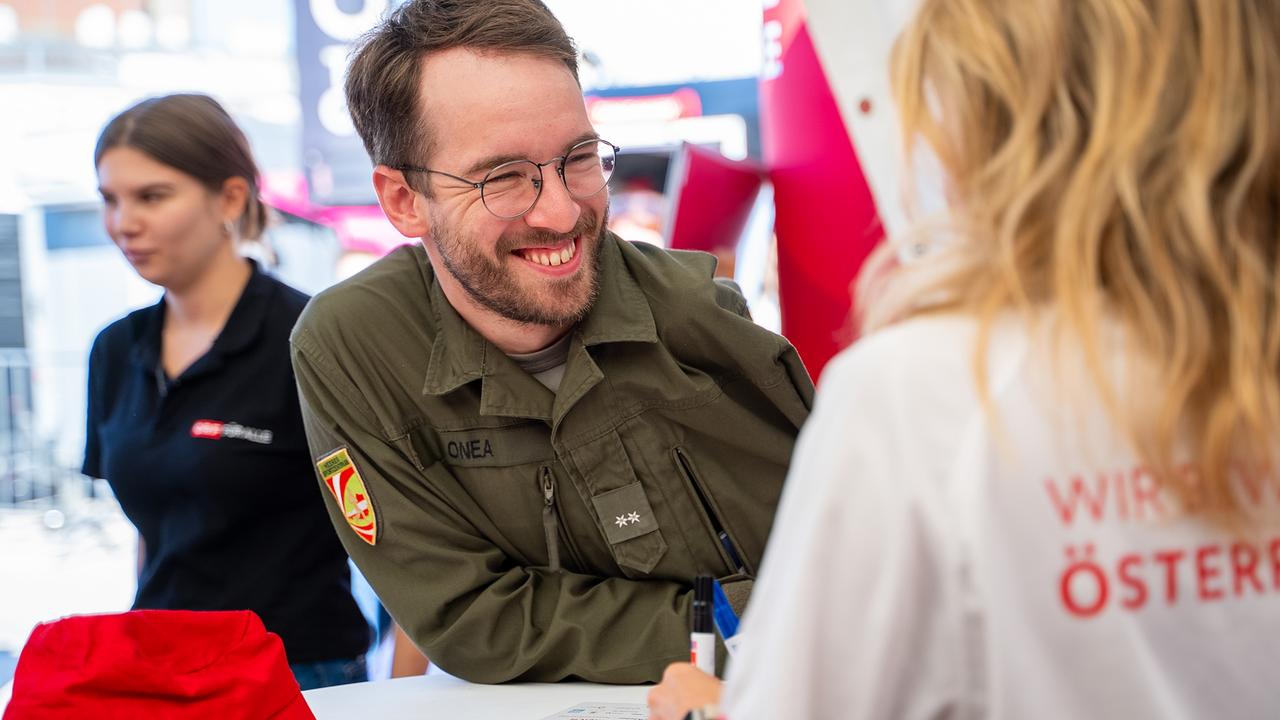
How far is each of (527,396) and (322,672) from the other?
0.74 m

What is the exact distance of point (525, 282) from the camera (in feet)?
5.27

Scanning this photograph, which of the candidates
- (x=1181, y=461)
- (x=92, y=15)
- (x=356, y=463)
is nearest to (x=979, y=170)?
(x=1181, y=461)

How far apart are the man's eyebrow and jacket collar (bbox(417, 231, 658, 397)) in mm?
164

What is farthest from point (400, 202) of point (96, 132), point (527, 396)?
point (96, 132)

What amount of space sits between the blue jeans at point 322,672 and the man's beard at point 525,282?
772mm

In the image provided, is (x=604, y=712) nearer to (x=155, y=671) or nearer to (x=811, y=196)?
(x=155, y=671)

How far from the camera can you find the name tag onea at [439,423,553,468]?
160 cm

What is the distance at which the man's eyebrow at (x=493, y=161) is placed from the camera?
1592 millimetres

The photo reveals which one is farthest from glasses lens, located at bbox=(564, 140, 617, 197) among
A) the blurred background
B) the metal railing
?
the metal railing

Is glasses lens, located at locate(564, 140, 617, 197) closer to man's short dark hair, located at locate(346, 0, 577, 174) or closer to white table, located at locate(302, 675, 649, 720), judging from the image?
man's short dark hair, located at locate(346, 0, 577, 174)

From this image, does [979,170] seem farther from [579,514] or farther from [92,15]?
[92,15]

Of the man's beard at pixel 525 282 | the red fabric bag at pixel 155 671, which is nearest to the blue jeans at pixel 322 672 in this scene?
the red fabric bag at pixel 155 671

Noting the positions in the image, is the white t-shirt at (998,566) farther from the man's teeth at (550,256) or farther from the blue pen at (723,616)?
the man's teeth at (550,256)

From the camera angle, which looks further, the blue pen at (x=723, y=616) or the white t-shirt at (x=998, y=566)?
the blue pen at (x=723, y=616)
